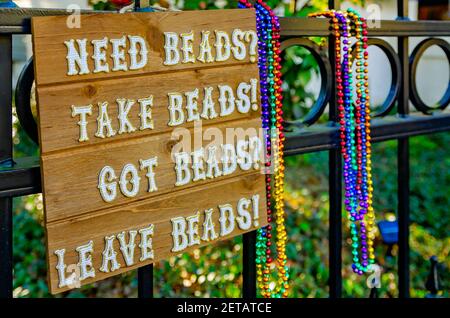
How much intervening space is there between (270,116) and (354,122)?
12.2 inches

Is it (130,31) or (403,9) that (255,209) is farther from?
(403,9)

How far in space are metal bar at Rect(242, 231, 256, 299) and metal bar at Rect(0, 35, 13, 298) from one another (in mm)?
599

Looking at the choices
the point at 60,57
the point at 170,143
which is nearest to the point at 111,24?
the point at 60,57

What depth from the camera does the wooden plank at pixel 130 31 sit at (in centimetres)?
108

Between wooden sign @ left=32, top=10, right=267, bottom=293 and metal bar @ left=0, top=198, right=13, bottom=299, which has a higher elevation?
Answer: wooden sign @ left=32, top=10, right=267, bottom=293

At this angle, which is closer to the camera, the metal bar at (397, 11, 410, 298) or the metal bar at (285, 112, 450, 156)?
the metal bar at (285, 112, 450, 156)

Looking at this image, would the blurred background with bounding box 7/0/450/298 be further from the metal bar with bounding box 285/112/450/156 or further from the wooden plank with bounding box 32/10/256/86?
the wooden plank with bounding box 32/10/256/86

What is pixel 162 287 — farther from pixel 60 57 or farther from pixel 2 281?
pixel 60 57

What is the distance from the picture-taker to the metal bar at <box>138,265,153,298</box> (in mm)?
1354

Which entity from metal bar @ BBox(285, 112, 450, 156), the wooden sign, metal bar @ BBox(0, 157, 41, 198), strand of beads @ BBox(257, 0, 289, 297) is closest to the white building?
metal bar @ BBox(285, 112, 450, 156)

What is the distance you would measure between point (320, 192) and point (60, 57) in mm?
3497

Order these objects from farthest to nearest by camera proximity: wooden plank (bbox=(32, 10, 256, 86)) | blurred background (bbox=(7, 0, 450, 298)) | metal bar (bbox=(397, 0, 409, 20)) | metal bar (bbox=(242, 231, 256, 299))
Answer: blurred background (bbox=(7, 0, 450, 298)) < metal bar (bbox=(397, 0, 409, 20)) < metal bar (bbox=(242, 231, 256, 299)) < wooden plank (bbox=(32, 10, 256, 86))

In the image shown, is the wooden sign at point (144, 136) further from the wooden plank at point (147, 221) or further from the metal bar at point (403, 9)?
the metal bar at point (403, 9)

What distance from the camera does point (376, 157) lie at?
5.43 metres
